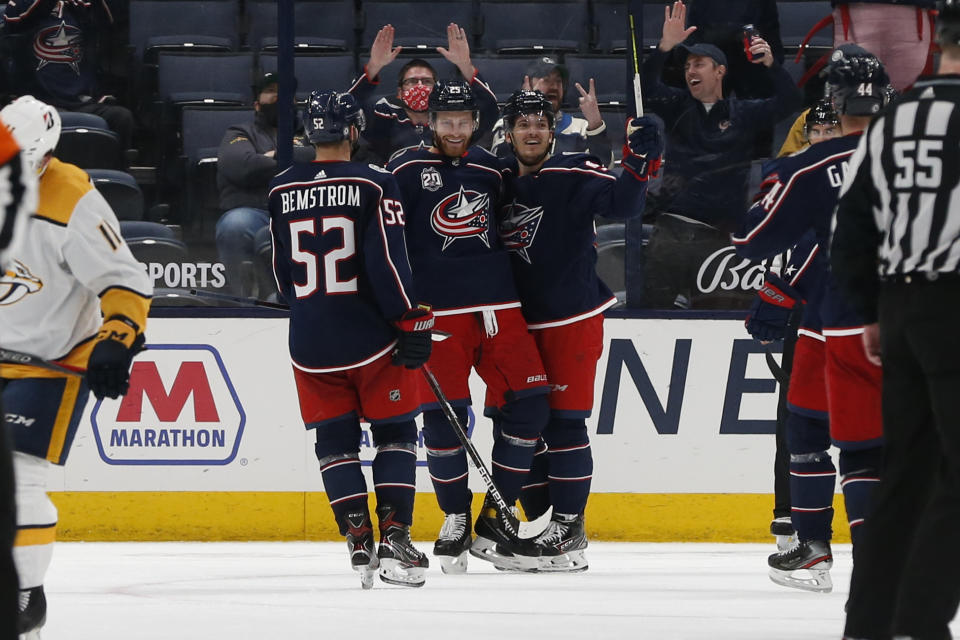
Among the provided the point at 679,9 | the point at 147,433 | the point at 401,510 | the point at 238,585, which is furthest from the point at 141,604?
the point at 679,9

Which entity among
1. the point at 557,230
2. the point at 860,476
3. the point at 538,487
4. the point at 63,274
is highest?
the point at 63,274

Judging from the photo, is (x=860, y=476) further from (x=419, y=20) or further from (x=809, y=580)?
(x=419, y=20)

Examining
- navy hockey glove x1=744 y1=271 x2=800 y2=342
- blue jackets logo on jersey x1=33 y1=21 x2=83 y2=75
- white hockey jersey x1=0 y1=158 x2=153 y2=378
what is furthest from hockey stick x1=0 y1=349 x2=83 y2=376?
blue jackets logo on jersey x1=33 y1=21 x2=83 y2=75

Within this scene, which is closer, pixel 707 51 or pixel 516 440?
pixel 516 440

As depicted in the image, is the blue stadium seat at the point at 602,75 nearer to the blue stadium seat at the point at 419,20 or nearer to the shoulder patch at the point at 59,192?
the blue stadium seat at the point at 419,20

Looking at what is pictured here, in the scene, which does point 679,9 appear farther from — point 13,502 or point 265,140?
point 13,502

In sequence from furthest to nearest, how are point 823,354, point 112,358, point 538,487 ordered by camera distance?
point 538,487 → point 823,354 → point 112,358

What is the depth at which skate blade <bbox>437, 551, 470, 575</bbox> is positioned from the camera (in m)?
4.82

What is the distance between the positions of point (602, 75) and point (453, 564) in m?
2.08

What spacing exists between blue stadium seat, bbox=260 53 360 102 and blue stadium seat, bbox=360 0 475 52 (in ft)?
0.66

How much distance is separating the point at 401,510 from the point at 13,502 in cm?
233

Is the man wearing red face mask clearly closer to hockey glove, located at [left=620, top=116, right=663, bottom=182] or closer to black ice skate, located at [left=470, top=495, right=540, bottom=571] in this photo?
hockey glove, located at [left=620, top=116, right=663, bottom=182]

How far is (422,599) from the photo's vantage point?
4117 millimetres

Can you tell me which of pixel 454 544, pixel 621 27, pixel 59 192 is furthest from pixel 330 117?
pixel 621 27
